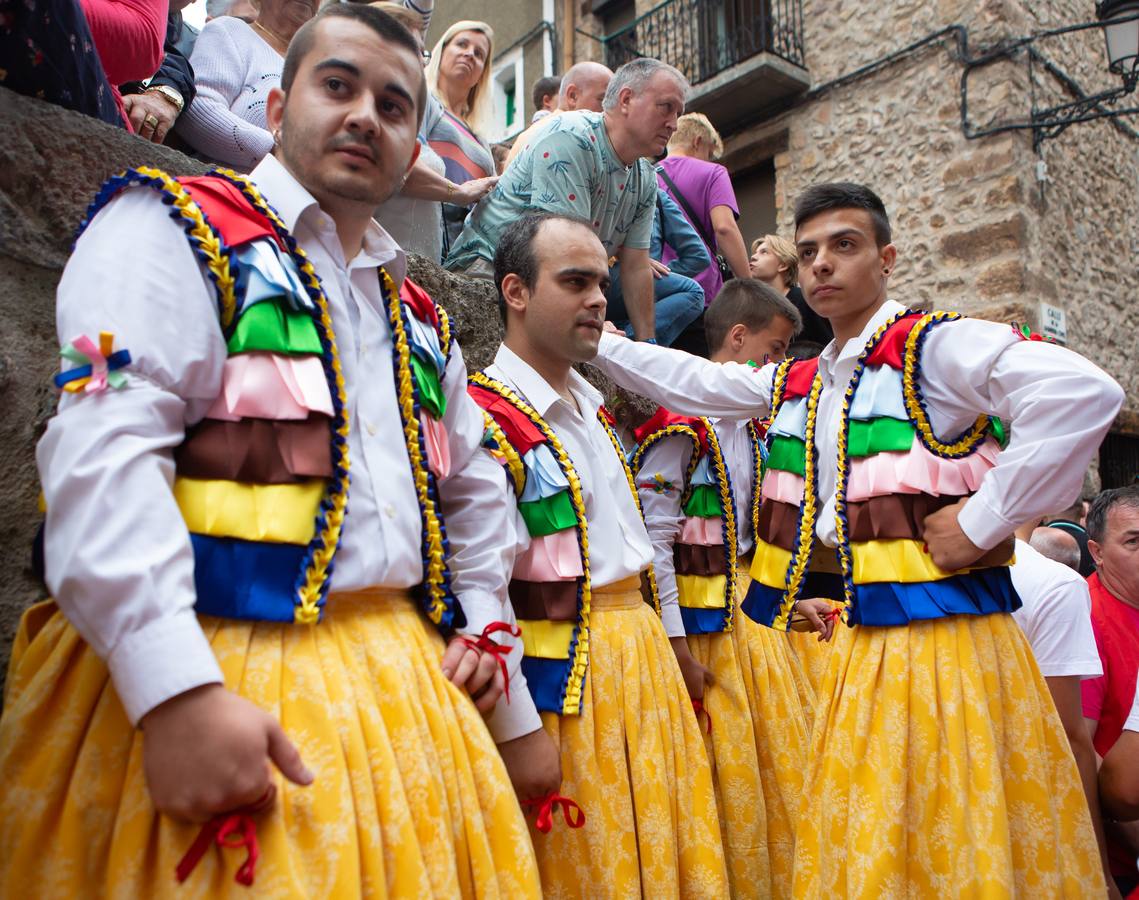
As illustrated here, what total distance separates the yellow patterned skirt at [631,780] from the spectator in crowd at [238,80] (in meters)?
1.85

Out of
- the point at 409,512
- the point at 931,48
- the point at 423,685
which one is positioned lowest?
the point at 423,685

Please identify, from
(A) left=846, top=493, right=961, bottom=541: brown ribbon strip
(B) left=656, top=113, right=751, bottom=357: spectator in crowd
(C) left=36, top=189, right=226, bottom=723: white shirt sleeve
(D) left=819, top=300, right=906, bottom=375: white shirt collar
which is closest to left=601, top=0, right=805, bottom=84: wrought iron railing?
(B) left=656, top=113, right=751, bottom=357: spectator in crowd

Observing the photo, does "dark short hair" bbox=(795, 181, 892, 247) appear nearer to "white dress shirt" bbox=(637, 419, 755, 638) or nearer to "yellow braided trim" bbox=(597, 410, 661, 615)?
"yellow braided trim" bbox=(597, 410, 661, 615)

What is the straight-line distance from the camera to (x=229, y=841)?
1.08 m

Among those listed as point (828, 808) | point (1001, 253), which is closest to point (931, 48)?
point (1001, 253)

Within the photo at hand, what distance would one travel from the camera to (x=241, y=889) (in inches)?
42.3

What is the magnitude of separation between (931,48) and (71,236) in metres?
9.24

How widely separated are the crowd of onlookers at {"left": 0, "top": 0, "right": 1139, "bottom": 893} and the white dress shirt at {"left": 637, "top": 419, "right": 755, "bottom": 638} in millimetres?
689

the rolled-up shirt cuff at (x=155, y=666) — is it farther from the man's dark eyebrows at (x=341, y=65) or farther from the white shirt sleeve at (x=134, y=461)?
the man's dark eyebrows at (x=341, y=65)

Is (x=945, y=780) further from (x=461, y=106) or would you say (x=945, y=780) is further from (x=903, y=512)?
(x=461, y=106)

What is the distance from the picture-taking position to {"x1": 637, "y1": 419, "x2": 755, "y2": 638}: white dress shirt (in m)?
2.89

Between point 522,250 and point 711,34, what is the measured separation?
10025 millimetres

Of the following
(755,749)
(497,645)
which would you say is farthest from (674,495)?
(497,645)

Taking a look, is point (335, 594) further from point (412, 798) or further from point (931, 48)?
point (931, 48)
